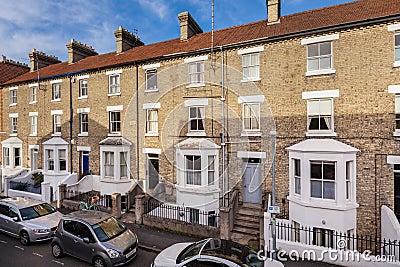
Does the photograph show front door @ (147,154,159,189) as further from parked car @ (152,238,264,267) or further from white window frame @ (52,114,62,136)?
white window frame @ (52,114,62,136)

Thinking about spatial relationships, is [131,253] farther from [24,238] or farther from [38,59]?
[38,59]

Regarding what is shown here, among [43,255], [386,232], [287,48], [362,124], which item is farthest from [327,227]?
[43,255]

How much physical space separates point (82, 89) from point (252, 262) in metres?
16.6

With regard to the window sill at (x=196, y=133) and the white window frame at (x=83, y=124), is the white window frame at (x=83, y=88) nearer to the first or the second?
the white window frame at (x=83, y=124)

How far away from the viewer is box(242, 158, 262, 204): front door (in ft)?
42.1

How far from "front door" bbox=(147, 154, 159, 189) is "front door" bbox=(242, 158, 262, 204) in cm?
552

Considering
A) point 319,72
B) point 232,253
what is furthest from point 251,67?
point 232,253

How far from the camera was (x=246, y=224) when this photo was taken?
1166cm

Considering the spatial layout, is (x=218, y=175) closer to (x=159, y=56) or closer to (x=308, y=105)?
(x=308, y=105)

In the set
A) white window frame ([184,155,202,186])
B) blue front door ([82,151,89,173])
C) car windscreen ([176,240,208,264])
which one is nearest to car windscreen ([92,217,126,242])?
car windscreen ([176,240,208,264])

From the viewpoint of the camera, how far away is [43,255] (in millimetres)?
9789

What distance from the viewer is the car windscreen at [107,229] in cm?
879

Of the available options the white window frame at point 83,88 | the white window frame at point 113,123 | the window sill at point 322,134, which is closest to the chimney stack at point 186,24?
the white window frame at point 113,123

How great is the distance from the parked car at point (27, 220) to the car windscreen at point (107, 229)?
3252 mm
